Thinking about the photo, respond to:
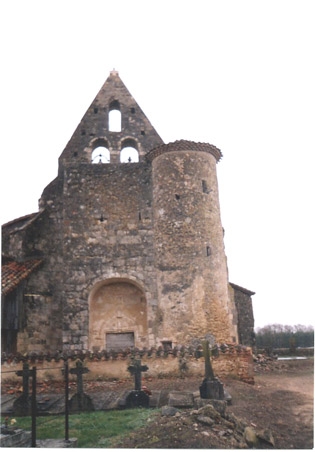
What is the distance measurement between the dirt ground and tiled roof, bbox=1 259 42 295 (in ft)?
10.0

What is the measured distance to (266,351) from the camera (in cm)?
1345

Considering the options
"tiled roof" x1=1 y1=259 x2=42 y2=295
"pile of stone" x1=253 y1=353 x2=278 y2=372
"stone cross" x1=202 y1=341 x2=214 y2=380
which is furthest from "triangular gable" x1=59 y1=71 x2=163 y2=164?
"stone cross" x1=202 y1=341 x2=214 y2=380

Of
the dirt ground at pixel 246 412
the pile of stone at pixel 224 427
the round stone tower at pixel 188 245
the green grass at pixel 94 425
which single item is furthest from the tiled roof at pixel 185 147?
the pile of stone at pixel 224 427

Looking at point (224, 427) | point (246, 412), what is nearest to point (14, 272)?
point (246, 412)

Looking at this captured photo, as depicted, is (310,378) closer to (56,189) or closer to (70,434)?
(70,434)

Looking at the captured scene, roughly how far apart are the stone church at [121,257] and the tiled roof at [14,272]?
32mm

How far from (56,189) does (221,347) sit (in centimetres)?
770

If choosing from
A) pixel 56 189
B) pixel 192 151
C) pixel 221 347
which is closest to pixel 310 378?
pixel 221 347

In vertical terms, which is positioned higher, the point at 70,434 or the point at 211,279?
the point at 211,279

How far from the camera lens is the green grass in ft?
19.0

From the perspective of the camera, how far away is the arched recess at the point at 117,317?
12.8 meters

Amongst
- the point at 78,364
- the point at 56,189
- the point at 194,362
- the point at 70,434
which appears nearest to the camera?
the point at 70,434

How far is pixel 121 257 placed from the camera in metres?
13.3

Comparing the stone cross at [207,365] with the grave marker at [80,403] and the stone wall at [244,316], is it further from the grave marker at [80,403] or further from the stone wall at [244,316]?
the stone wall at [244,316]
